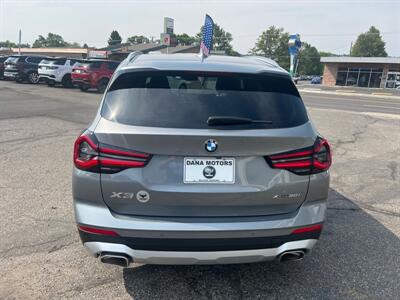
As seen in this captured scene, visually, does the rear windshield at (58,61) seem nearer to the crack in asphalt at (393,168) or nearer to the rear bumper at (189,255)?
the crack in asphalt at (393,168)

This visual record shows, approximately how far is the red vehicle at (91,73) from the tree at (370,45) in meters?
99.4

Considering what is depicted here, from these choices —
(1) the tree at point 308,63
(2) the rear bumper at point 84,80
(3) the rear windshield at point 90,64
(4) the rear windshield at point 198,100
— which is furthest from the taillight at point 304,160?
(1) the tree at point 308,63

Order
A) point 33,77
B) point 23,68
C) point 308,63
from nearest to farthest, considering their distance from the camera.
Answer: point 23,68, point 33,77, point 308,63

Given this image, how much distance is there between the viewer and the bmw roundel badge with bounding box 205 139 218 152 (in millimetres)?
2414

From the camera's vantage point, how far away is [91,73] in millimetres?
19922

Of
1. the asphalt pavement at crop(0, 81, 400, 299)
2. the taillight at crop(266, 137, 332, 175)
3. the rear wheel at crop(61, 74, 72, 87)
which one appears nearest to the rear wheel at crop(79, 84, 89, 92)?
the rear wheel at crop(61, 74, 72, 87)

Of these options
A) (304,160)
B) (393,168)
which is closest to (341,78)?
(393,168)

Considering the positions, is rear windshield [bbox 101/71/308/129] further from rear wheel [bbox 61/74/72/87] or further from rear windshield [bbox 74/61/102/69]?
rear wheel [bbox 61/74/72/87]

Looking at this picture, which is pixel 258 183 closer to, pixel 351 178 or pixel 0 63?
pixel 351 178

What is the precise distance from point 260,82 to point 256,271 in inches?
65.9

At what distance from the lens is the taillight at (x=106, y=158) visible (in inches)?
95.3

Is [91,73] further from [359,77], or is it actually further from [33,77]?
[359,77]

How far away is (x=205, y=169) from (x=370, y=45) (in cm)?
11686

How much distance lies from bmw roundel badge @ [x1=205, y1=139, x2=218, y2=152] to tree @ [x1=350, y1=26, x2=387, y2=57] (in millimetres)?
113405
